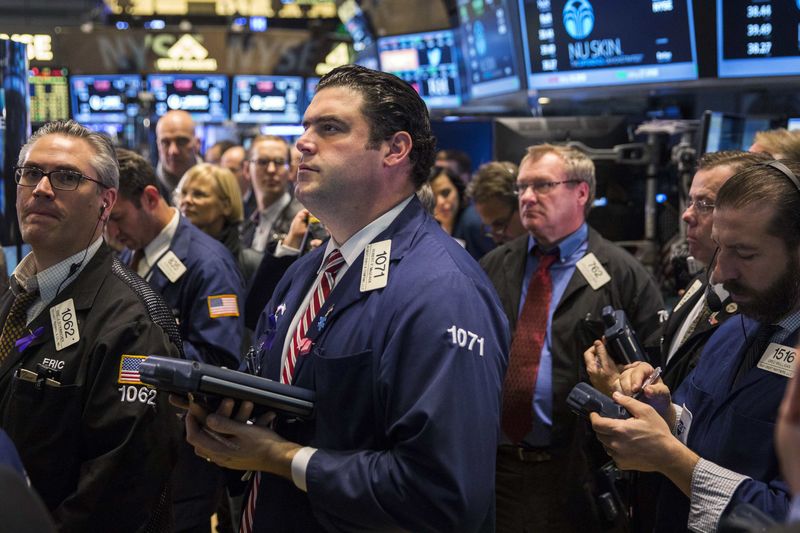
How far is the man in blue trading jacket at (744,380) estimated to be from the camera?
6.79 ft

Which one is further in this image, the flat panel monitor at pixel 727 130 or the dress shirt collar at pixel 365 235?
the flat panel monitor at pixel 727 130

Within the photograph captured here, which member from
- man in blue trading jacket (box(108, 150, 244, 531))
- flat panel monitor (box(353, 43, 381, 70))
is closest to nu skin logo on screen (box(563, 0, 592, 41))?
man in blue trading jacket (box(108, 150, 244, 531))

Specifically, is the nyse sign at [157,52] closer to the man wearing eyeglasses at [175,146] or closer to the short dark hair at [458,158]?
the man wearing eyeglasses at [175,146]

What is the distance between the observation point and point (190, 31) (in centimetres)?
1283

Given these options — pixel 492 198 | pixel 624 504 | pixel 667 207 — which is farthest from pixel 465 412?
pixel 667 207

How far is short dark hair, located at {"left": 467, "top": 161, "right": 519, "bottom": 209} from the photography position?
4547 millimetres

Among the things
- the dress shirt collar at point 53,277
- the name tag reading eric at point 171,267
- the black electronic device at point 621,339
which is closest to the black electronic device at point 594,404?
the black electronic device at point 621,339

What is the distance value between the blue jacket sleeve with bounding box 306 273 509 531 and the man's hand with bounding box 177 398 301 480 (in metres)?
0.08

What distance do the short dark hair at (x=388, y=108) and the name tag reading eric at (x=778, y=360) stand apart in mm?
911

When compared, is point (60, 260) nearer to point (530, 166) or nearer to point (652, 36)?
point (530, 166)

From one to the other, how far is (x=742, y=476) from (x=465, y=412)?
620 millimetres

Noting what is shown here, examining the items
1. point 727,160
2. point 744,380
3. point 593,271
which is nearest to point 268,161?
point 593,271

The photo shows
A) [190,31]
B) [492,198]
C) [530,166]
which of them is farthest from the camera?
[190,31]

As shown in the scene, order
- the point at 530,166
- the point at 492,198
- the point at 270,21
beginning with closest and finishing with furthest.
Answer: the point at 530,166 → the point at 492,198 → the point at 270,21
